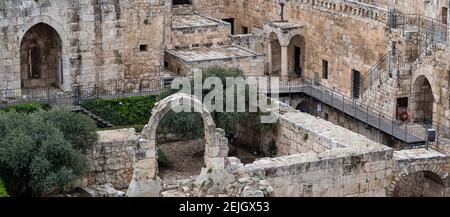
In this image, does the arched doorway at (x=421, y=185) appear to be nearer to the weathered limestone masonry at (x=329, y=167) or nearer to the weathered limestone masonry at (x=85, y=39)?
the weathered limestone masonry at (x=329, y=167)

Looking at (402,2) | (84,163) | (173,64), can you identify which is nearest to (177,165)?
(84,163)

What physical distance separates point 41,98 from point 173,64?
17.7 feet

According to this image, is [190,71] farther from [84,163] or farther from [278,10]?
[84,163]

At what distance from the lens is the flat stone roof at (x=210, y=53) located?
43.0 m

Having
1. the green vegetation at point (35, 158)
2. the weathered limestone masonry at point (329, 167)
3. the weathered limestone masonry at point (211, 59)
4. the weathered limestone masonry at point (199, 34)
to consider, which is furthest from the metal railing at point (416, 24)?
the green vegetation at point (35, 158)

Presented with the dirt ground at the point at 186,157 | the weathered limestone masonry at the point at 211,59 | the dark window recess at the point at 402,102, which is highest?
the weathered limestone masonry at the point at 211,59

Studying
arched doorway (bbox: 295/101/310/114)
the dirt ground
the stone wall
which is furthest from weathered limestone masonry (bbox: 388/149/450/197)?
arched doorway (bbox: 295/101/310/114)

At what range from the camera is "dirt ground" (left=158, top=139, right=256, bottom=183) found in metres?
35.0

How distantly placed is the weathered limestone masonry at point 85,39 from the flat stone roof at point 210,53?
1.12 meters

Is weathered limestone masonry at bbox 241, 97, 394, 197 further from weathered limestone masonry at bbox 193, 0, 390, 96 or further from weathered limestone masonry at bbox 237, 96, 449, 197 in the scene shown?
weathered limestone masonry at bbox 193, 0, 390, 96

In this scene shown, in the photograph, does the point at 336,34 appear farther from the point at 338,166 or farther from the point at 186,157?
the point at 338,166

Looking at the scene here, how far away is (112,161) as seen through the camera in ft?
107

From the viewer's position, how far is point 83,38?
41.2 metres

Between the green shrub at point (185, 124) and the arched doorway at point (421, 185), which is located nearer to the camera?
the arched doorway at point (421, 185)
